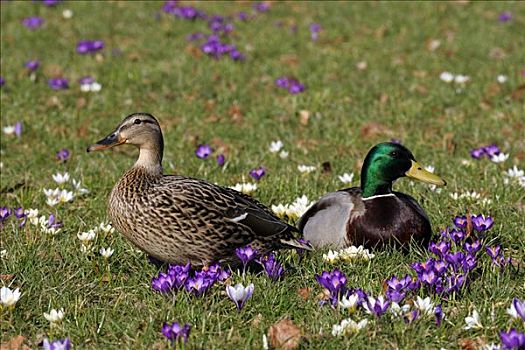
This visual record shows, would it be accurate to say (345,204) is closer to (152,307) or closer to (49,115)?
(152,307)

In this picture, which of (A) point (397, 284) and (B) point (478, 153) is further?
(B) point (478, 153)

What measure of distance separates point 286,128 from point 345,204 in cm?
263

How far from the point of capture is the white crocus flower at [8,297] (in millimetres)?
3701

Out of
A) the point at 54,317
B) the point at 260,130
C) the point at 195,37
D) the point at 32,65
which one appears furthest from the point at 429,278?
the point at 195,37

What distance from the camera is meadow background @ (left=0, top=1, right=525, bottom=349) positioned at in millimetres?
3721

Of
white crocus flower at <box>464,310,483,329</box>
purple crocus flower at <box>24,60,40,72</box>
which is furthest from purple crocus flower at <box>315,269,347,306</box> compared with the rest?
purple crocus flower at <box>24,60,40,72</box>

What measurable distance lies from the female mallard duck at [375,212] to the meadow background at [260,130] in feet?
0.77

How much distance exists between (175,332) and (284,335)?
1.63 ft

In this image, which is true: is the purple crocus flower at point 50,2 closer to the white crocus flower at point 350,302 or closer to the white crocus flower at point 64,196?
the white crocus flower at point 64,196

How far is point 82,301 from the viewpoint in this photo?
3887 mm

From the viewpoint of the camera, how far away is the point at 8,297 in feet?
12.2

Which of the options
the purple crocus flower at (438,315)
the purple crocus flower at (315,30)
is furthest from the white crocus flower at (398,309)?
the purple crocus flower at (315,30)

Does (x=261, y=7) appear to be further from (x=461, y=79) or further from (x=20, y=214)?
(x=20, y=214)

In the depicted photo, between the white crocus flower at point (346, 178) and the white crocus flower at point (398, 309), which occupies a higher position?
the white crocus flower at point (398, 309)
